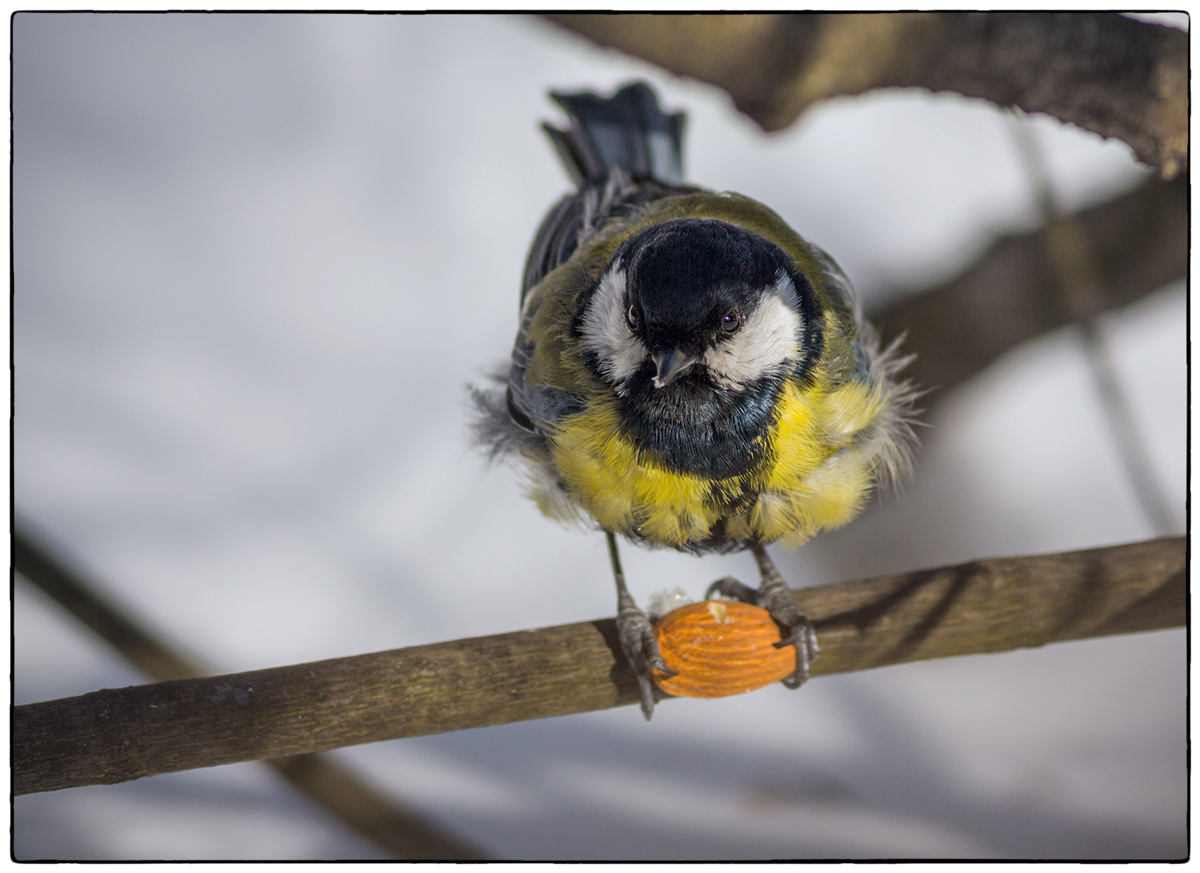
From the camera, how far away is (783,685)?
1062 mm

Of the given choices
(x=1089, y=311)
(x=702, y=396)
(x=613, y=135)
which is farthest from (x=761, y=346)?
(x=1089, y=311)

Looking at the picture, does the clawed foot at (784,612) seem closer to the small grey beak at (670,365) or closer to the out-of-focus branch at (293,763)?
the small grey beak at (670,365)

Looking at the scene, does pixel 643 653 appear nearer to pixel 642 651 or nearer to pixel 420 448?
pixel 642 651

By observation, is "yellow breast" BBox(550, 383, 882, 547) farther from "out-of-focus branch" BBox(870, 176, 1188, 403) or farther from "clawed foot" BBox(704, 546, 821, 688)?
"out-of-focus branch" BBox(870, 176, 1188, 403)

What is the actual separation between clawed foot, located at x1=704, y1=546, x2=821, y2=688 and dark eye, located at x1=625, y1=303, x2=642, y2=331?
0.36 meters

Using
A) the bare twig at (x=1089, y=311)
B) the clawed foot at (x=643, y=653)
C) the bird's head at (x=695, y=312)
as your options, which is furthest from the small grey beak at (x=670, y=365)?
the bare twig at (x=1089, y=311)

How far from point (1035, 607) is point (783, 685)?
325 millimetres

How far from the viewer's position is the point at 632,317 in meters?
0.82

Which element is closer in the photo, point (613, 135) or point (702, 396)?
point (702, 396)

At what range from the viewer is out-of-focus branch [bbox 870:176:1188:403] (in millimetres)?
1191

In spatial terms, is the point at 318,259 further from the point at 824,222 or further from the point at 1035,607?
the point at 1035,607

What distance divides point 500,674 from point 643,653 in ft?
0.54

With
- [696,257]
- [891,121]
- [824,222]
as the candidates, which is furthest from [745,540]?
[891,121]

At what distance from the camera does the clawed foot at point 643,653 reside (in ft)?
2.99
